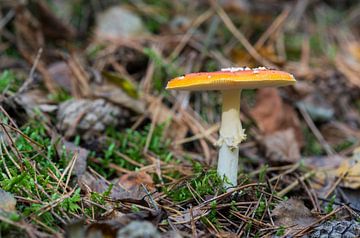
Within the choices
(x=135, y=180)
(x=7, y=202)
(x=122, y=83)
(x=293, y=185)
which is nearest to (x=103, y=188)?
(x=135, y=180)

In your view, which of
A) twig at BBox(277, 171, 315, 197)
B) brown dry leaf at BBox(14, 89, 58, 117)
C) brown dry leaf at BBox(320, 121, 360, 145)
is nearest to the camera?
twig at BBox(277, 171, 315, 197)

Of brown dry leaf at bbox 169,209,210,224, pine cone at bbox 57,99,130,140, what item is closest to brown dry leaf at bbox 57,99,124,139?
pine cone at bbox 57,99,130,140

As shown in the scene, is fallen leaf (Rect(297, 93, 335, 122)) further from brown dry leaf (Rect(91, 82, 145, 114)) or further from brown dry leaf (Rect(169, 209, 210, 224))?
brown dry leaf (Rect(169, 209, 210, 224))

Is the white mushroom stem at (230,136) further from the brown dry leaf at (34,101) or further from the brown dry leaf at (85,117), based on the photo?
the brown dry leaf at (34,101)

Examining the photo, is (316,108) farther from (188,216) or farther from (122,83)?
(188,216)

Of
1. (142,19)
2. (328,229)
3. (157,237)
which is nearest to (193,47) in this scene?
(142,19)

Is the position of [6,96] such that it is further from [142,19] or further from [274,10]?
[274,10]
